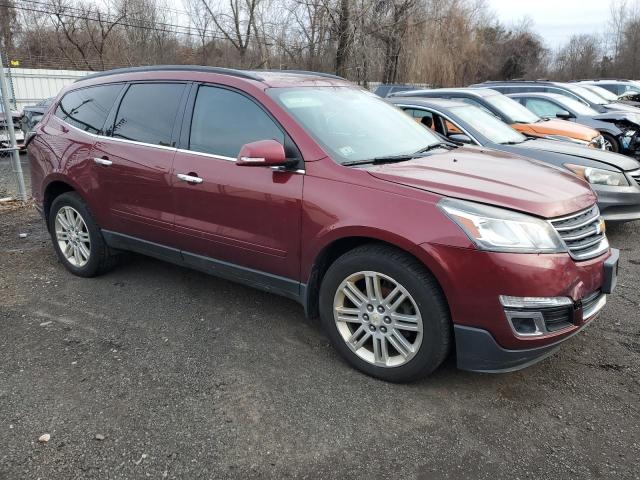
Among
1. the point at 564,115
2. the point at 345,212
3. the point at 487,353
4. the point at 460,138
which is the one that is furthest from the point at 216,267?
the point at 564,115

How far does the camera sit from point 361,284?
3109 mm

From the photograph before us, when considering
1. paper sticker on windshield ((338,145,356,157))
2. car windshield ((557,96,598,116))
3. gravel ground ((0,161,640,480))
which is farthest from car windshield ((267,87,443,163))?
car windshield ((557,96,598,116))

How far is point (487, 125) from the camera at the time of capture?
22.2 ft

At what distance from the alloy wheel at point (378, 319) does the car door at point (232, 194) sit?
0.44 m

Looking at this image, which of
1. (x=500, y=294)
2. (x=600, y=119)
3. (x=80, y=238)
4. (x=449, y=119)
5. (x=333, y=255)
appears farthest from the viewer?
(x=600, y=119)

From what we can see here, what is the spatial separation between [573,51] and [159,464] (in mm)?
69475

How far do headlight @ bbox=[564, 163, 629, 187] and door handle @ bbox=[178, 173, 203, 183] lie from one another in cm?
421

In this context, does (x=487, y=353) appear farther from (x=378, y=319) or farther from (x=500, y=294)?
(x=378, y=319)

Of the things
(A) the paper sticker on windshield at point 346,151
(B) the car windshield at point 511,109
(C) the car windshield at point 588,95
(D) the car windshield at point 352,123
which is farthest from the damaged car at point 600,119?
(A) the paper sticker on windshield at point 346,151

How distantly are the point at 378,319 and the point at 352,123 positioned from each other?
4.73ft

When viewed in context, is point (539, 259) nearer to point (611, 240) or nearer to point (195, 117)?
point (195, 117)

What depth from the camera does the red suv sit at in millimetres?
2705

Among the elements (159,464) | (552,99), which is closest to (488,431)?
(159,464)

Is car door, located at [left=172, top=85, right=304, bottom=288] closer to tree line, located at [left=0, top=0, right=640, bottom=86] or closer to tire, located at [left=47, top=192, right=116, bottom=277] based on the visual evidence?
tire, located at [left=47, top=192, right=116, bottom=277]
